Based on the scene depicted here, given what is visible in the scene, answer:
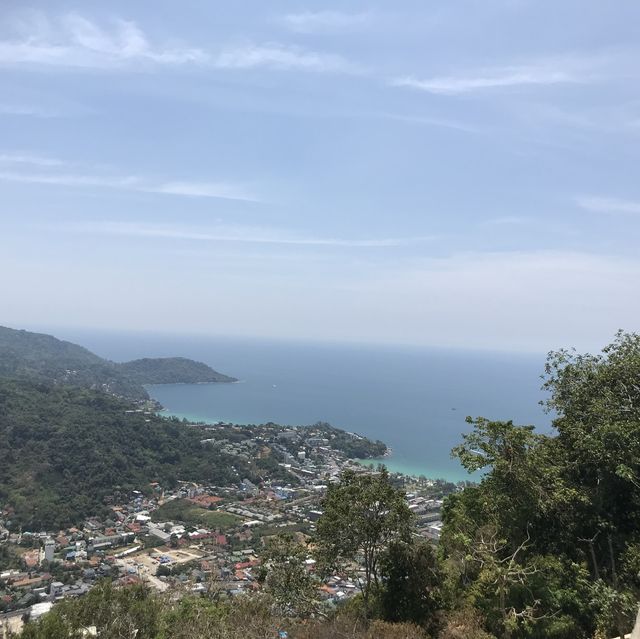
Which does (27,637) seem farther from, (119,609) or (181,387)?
(181,387)

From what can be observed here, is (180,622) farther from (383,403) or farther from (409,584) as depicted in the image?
(383,403)

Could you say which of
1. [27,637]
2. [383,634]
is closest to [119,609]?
[27,637]

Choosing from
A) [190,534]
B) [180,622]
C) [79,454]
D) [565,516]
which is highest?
[565,516]

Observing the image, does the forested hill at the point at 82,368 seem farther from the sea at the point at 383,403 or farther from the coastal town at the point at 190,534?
the coastal town at the point at 190,534

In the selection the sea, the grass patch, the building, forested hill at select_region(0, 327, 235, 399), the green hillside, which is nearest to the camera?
the building

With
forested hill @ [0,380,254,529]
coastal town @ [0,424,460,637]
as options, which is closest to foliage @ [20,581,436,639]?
coastal town @ [0,424,460,637]

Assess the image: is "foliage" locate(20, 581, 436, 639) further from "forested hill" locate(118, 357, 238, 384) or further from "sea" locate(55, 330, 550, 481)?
"forested hill" locate(118, 357, 238, 384)

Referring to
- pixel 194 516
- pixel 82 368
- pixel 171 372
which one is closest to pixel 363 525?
pixel 194 516
